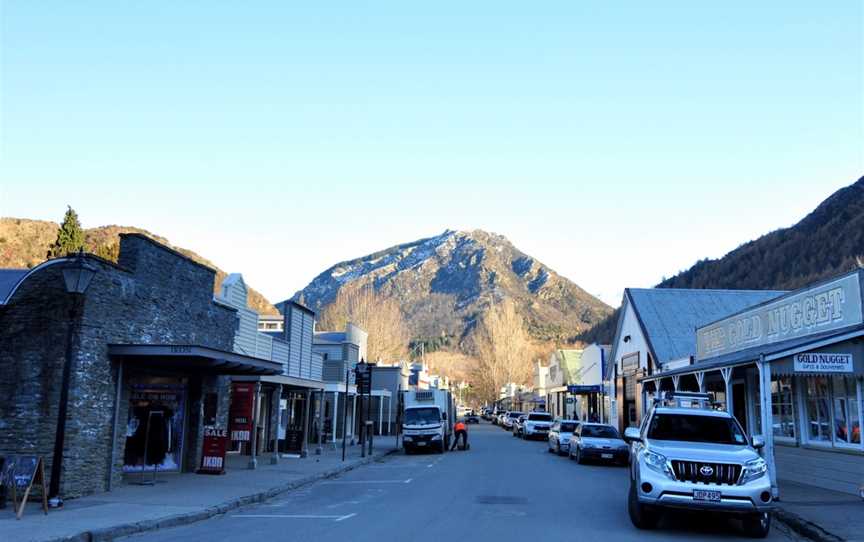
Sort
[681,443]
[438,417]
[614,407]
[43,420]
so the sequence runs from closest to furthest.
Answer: [681,443]
[43,420]
[438,417]
[614,407]

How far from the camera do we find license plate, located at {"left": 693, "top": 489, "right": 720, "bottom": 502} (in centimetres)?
1155

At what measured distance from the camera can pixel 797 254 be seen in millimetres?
85500

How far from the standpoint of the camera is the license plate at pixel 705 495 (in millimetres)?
11547

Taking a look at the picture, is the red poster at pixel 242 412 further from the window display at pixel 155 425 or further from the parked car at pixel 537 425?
the parked car at pixel 537 425

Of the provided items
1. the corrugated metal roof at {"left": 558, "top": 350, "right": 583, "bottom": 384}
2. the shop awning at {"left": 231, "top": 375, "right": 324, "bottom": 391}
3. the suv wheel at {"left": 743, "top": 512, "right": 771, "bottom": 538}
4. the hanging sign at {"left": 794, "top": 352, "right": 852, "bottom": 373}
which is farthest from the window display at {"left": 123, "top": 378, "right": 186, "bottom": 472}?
the corrugated metal roof at {"left": 558, "top": 350, "right": 583, "bottom": 384}

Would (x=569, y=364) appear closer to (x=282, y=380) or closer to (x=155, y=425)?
(x=282, y=380)

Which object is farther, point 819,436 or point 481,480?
point 481,480

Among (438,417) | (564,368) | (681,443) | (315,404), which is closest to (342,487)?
(681,443)

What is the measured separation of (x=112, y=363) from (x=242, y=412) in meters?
6.86

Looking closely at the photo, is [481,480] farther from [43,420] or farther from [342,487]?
[43,420]

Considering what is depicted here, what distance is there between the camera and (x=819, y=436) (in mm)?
19219

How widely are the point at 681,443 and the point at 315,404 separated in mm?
31156

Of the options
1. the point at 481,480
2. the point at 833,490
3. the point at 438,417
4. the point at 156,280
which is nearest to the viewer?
the point at 833,490

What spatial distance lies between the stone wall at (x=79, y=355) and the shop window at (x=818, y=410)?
54.4 feet
